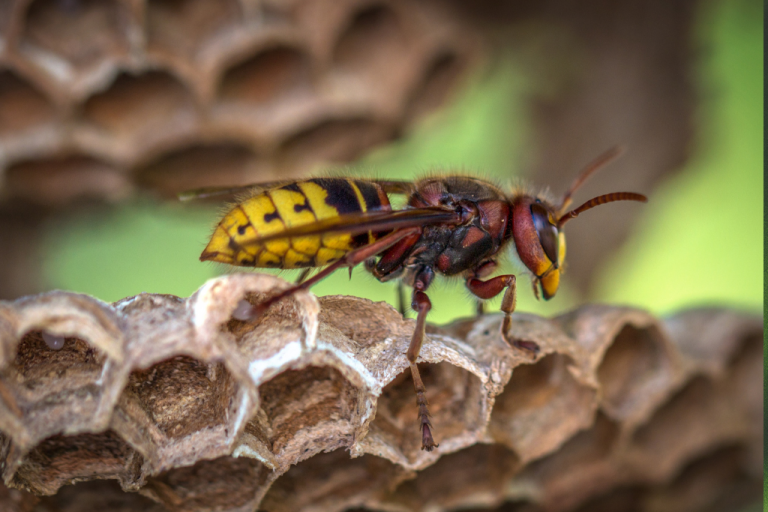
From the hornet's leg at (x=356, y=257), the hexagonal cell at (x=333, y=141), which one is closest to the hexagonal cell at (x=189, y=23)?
the hexagonal cell at (x=333, y=141)

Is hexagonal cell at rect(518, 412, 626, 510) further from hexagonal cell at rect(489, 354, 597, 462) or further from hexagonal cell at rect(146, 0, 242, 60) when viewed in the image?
hexagonal cell at rect(146, 0, 242, 60)

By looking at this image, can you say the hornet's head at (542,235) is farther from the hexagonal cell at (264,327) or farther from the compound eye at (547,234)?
the hexagonal cell at (264,327)

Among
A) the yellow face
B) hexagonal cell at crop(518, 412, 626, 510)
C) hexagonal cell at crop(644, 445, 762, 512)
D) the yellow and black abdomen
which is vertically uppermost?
the yellow and black abdomen

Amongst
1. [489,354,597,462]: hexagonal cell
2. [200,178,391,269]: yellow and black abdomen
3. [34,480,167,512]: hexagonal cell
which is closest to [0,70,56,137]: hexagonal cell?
[200,178,391,269]: yellow and black abdomen

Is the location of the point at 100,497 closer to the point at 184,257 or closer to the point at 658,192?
the point at 184,257

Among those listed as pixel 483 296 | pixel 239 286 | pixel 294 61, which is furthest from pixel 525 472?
pixel 294 61

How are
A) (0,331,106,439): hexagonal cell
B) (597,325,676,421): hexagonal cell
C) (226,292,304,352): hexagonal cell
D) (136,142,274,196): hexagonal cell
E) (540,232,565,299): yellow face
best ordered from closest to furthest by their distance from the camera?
(0,331,106,439): hexagonal cell → (226,292,304,352): hexagonal cell → (597,325,676,421): hexagonal cell → (540,232,565,299): yellow face → (136,142,274,196): hexagonal cell
